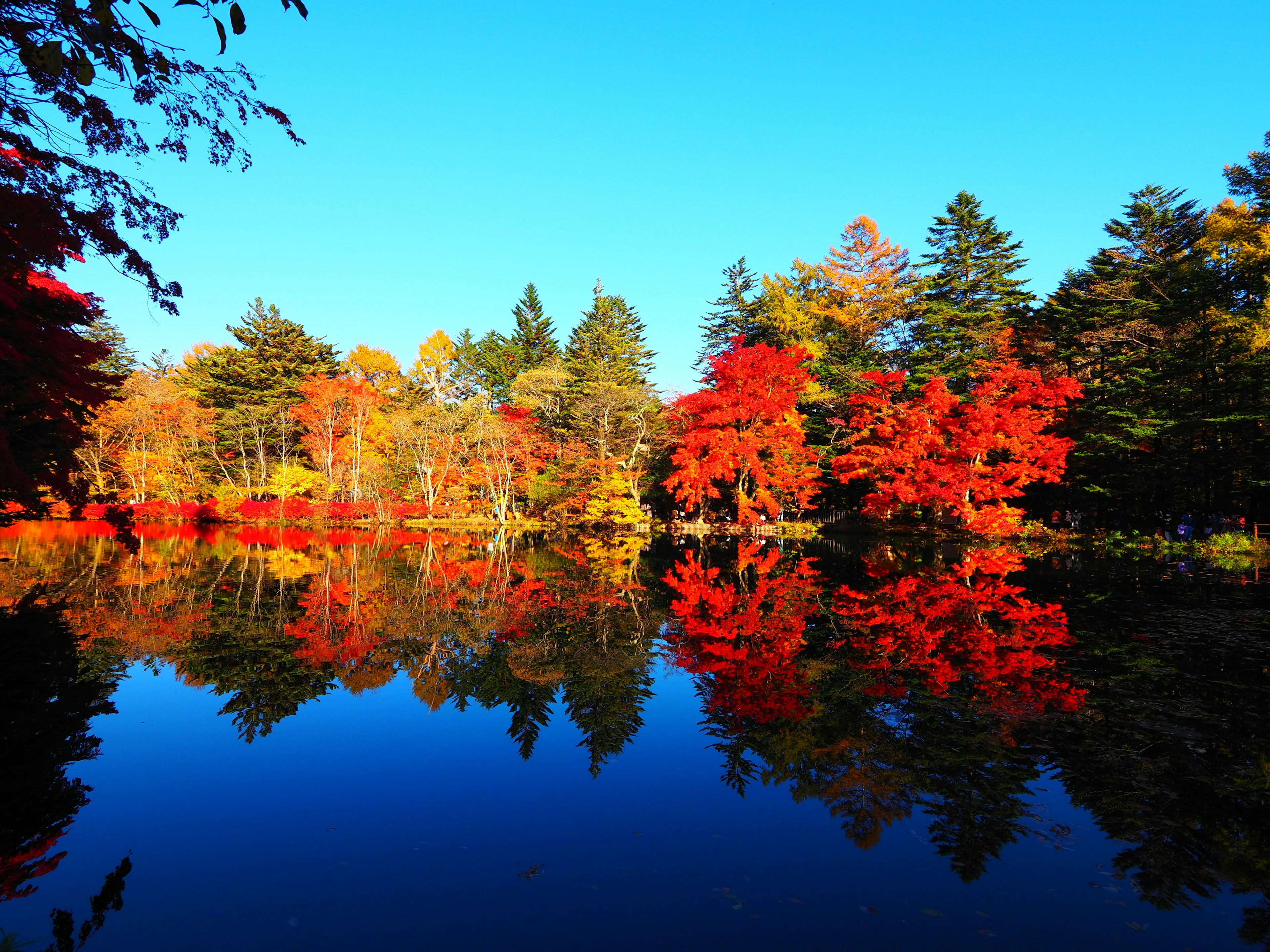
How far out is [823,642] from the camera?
330 inches

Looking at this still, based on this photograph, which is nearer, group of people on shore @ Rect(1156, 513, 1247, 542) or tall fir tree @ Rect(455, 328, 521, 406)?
group of people on shore @ Rect(1156, 513, 1247, 542)

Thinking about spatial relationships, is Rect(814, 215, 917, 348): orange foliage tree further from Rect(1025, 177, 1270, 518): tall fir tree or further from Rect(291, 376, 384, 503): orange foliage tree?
Rect(291, 376, 384, 503): orange foliage tree

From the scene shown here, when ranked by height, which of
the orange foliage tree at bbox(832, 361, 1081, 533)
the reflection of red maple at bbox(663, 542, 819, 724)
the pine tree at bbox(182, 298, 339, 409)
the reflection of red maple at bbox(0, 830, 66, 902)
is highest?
the pine tree at bbox(182, 298, 339, 409)

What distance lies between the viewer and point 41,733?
5.34 metres

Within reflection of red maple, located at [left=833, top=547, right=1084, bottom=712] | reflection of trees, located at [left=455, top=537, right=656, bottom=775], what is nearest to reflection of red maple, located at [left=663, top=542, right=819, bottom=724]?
reflection of trees, located at [left=455, top=537, right=656, bottom=775]

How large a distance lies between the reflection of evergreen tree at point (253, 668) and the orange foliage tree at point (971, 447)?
68.9 feet

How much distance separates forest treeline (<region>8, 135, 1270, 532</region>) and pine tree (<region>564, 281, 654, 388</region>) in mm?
343

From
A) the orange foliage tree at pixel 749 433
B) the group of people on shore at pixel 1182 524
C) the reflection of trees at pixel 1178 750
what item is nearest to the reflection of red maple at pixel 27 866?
the reflection of trees at pixel 1178 750

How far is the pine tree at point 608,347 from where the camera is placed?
41969 mm

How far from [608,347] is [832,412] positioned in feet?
67.6

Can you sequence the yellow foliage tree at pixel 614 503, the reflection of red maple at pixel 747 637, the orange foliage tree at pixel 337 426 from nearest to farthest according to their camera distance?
1. the reflection of red maple at pixel 747 637
2. the yellow foliage tree at pixel 614 503
3. the orange foliage tree at pixel 337 426

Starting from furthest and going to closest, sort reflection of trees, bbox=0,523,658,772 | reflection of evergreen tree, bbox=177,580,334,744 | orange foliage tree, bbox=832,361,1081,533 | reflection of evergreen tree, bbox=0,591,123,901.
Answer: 1. orange foliage tree, bbox=832,361,1081,533
2. reflection of trees, bbox=0,523,658,772
3. reflection of evergreen tree, bbox=177,580,334,744
4. reflection of evergreen tree, bbox=0,591,123,901

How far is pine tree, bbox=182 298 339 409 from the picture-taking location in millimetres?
39719

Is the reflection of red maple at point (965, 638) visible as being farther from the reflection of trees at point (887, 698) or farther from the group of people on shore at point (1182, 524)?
the group of people on shore at point (1182, 524)
